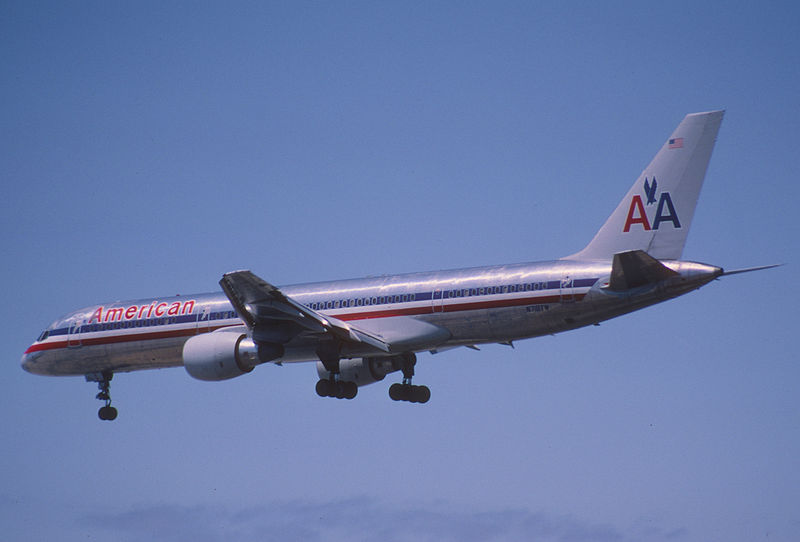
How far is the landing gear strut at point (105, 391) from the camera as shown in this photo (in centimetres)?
4881

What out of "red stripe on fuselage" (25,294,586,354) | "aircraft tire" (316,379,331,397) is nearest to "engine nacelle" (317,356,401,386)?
"aircraft tire" (316,379,331,397)

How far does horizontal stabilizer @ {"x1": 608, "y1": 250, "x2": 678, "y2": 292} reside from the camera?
35250 mm

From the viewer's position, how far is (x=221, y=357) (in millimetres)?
41156

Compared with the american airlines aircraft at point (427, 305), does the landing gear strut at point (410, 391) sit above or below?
below

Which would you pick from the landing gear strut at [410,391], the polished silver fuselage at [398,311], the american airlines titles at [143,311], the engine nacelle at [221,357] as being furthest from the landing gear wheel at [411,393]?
the american airlines titles at [143,311]

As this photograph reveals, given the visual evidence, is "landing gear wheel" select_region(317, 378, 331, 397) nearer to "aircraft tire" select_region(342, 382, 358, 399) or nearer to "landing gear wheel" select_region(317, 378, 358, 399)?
"landing gear wheel" select_region(317, 378, 358, 399)

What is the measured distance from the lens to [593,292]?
3700cm

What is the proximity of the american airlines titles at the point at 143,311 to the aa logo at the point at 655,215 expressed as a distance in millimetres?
17878

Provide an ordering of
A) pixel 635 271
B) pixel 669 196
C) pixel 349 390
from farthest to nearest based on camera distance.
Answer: pixel 349 390, pixel 669 196, pixel 635 271

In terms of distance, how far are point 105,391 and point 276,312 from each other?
12.7 m

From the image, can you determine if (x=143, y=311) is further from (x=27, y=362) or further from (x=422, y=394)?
(x=422, y=394)

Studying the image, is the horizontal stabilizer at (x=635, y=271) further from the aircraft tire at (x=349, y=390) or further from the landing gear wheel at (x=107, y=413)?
the landing gear wheel at (x=107, y=413)

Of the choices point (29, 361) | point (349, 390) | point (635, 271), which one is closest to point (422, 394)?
point (349, 390)

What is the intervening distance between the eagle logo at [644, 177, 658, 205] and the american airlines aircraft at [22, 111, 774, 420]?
34mm
